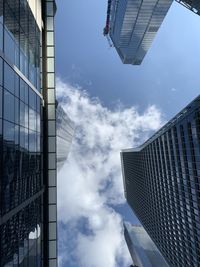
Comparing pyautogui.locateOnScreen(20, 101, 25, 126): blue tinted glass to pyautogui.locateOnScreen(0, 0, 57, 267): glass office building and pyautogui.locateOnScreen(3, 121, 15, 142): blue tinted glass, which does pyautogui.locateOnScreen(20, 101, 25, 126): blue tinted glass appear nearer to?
pyautogui.locateOnScreen(0, 0, 57, 267): glass office building

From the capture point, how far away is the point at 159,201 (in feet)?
366

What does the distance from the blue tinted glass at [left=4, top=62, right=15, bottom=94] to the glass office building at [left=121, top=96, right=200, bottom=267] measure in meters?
47.1

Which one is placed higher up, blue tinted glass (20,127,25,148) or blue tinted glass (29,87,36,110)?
blue tinted glass (29,87,36,110)

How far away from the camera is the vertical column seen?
37.2 m

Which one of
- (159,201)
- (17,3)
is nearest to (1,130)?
(17,3)

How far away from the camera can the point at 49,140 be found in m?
39.4

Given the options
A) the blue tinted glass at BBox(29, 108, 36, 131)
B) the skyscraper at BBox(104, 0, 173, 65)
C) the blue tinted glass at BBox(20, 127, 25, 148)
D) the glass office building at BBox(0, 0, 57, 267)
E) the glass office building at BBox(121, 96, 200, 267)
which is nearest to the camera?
the glass office building at BBox(0, 0, 57, 267)

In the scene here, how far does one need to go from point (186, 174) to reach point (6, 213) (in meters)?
57.9

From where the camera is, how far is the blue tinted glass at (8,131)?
2328cm

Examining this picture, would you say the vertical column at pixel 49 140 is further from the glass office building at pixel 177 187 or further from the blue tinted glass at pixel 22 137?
the glass office building at pixel 177 187

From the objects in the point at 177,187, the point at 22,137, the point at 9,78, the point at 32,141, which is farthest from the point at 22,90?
the point at 177,187

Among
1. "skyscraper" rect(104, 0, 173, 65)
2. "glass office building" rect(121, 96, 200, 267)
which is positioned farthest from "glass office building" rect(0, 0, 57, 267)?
"skyscraper" rect(104, 0, 173, 65)

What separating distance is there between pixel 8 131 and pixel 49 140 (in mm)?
15116

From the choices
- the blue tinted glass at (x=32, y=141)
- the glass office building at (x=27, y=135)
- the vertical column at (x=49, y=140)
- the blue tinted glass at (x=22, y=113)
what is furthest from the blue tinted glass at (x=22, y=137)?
the vertical column at (x=49, y=140)
